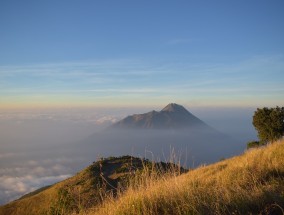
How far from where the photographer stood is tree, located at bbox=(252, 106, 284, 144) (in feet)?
174

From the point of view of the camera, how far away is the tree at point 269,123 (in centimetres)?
5303

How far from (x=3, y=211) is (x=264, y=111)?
1777 inches

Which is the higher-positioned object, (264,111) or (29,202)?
(264,111)

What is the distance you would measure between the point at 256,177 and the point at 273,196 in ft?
9.74

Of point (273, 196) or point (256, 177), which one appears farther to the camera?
point (256, 177)

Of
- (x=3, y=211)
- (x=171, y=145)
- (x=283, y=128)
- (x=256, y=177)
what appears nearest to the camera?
(x=256, y=177)

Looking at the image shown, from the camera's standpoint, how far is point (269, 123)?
5391 cm

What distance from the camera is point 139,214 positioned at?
571cm

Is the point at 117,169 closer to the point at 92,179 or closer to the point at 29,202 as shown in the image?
the point at 92,179

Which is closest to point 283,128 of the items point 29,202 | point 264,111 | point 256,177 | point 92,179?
point 264,111

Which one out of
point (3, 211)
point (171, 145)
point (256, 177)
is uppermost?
point (171, 145)

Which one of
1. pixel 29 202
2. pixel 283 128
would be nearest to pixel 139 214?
pixel 29 202

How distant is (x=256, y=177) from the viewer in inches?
340

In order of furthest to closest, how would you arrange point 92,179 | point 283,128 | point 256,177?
point 283,128
point 92,179
point 256,177
